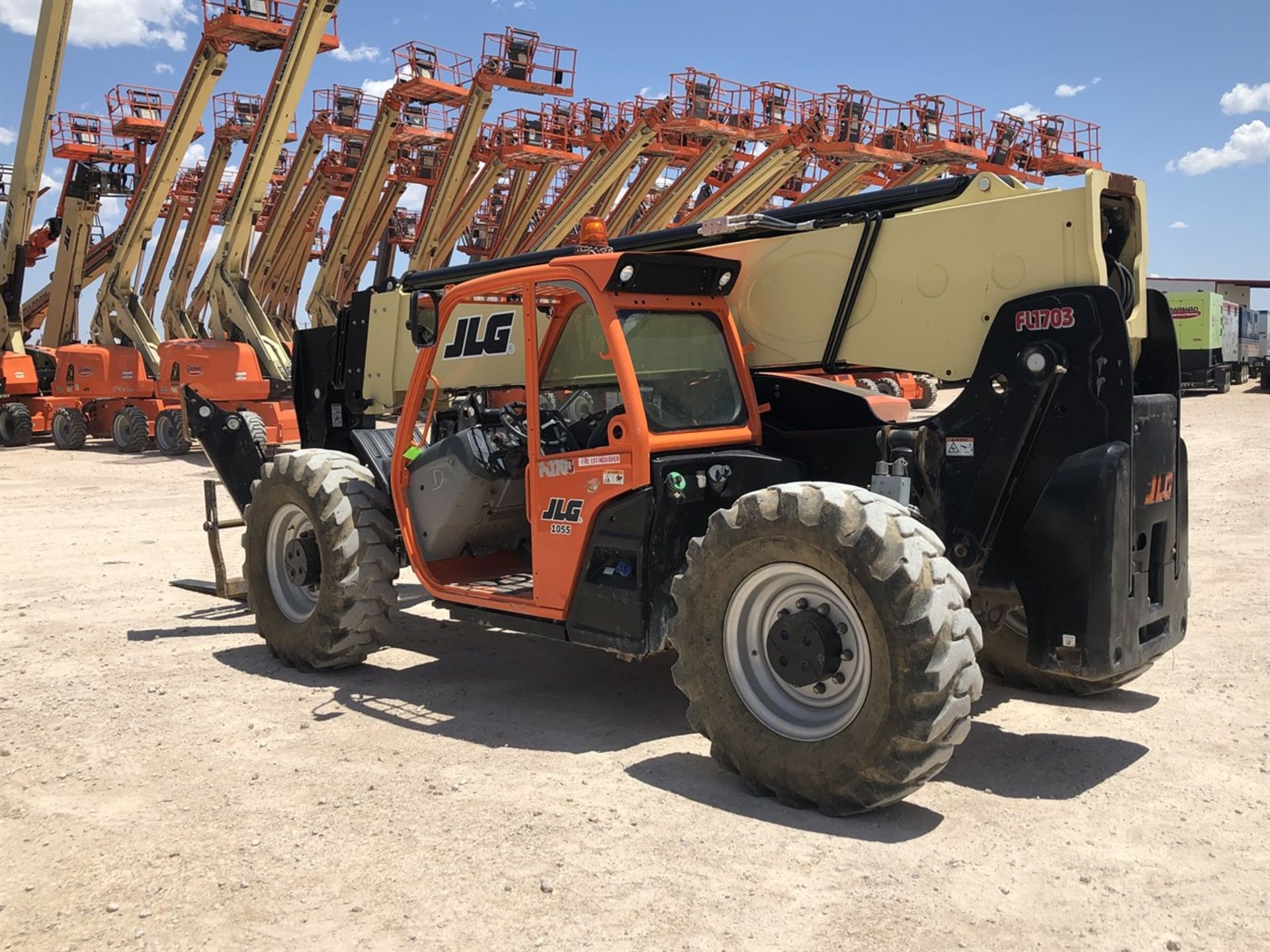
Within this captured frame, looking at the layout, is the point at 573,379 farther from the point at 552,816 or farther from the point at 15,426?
the point at 15,426

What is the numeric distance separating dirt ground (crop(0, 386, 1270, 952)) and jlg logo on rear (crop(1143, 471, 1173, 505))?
1184mm

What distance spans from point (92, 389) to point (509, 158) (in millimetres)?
12764

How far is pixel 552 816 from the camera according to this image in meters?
4.59

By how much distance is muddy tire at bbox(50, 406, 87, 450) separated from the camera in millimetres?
25141

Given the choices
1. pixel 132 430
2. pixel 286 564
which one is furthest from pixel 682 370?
pixel 132 430

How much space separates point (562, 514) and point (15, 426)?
24.7 m

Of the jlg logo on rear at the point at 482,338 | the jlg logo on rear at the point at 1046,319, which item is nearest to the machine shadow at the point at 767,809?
the jlg logo on rear at the point at 1046,319

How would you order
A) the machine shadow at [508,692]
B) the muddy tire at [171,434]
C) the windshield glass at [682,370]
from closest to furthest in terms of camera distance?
the windshield glass at [682,370]
the machine shadow at [508,692]
the muddy tire at [171,434]

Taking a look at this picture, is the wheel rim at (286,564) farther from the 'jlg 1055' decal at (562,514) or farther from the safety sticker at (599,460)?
the safety sticker at (599,460)

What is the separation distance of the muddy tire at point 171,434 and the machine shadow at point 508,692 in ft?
54.1

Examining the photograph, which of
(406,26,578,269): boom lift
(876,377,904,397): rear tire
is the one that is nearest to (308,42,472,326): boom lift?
(406,26,578,269): boom lift

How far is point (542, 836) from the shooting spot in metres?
4.39

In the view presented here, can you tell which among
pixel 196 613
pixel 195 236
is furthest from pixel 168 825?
pixel 195 236

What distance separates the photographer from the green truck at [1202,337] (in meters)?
33.8
